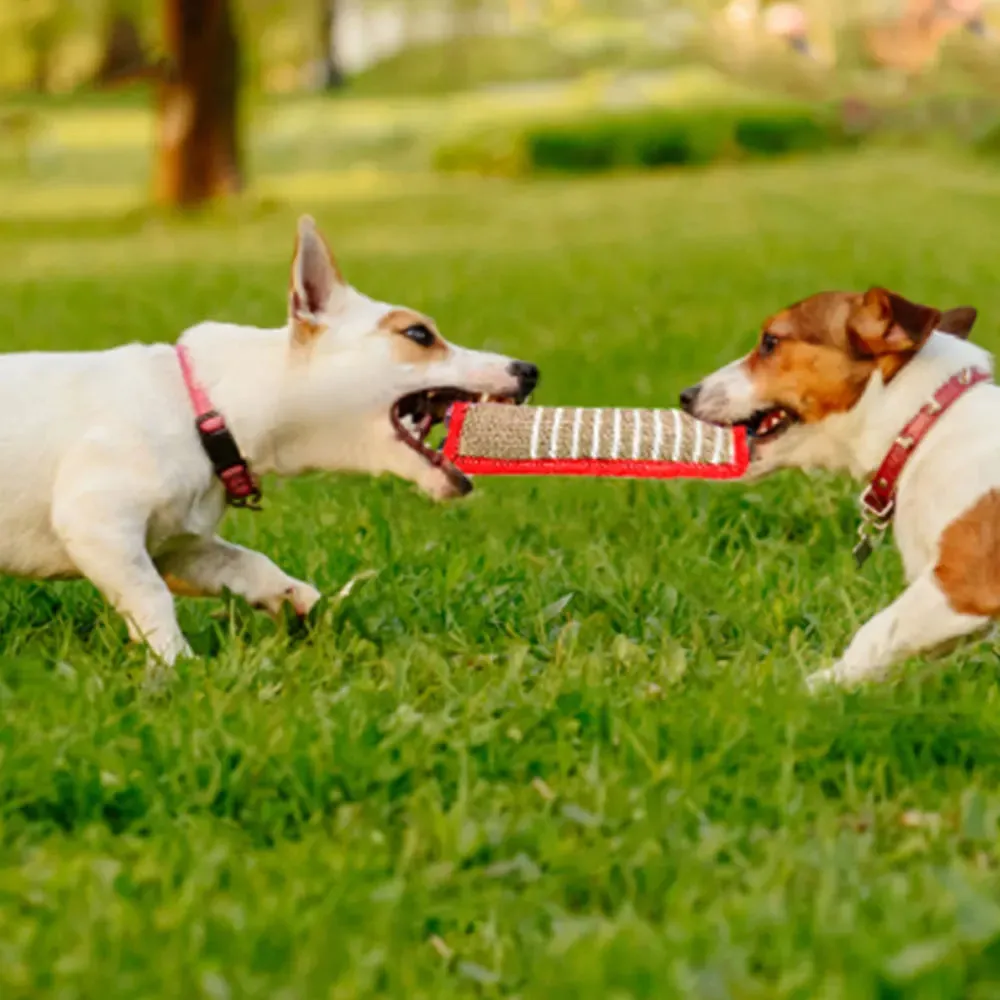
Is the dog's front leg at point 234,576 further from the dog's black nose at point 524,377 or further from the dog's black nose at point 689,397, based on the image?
the dog's black nose at point 689,397

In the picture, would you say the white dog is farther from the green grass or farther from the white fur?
the white fur

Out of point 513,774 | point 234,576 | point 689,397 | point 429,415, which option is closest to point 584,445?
point 689,397

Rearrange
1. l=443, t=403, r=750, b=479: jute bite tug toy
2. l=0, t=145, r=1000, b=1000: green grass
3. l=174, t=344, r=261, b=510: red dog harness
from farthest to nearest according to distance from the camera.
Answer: l=443, t=403, r=750, b=479: jute bite tug toy → l=174, t=344, r=261, b=510: red dog harness → l=0, t=145, r=1000, b=1000: green grass

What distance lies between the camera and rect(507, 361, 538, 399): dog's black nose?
16.2 ft

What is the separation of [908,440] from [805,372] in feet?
1.30

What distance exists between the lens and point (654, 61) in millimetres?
34812

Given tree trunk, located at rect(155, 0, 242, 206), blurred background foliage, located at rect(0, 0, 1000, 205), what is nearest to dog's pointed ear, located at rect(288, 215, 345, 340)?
blurred background foliage, located at rect(0, 0, 1000, 205)

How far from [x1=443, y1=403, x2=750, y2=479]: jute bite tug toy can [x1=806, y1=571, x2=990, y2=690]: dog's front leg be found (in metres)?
1.21

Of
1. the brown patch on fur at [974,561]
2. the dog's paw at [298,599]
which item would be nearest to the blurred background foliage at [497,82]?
the dog's paw at [298,599]

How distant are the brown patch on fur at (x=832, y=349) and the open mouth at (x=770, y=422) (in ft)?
0.12

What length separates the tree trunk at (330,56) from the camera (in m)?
25.9

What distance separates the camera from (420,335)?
4.95 metres

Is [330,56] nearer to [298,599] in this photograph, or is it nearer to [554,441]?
[554,441]

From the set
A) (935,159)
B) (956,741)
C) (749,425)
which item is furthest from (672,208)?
(956,741)
